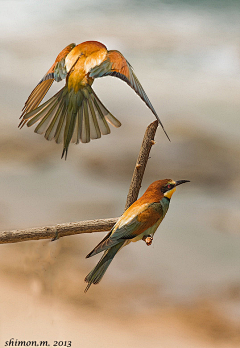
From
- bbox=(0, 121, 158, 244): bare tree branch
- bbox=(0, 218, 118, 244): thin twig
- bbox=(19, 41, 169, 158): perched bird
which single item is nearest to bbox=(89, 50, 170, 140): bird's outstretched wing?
bbox=(19, 41, 169, 158): perched bird

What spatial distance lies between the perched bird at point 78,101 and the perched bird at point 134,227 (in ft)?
0.74

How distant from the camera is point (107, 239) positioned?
98 cm

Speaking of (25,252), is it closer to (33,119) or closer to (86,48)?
(33,119)

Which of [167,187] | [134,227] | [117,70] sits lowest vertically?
[134,227]

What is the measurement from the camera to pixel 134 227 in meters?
1.00

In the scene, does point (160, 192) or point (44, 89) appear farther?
point (44, 89)

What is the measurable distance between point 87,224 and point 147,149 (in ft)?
0.84

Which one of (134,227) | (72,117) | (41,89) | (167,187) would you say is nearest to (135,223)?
(134,227)

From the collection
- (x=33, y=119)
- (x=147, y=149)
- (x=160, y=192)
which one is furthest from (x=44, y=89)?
(x=160, y=192)

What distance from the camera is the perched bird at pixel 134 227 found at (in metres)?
0.99

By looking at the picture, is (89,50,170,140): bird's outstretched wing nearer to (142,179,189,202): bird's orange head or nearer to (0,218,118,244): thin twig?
(142,179,189,202): bird's orange head

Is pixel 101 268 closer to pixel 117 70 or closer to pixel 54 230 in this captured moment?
pixel 54 230

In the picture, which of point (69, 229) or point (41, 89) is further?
point (41, 89)

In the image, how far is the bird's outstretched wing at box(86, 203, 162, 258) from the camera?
0.99 meters
